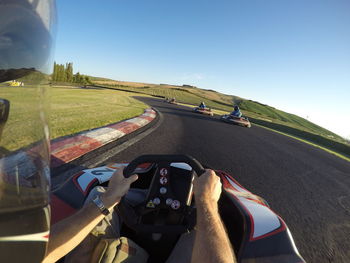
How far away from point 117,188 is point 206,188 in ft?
1.86

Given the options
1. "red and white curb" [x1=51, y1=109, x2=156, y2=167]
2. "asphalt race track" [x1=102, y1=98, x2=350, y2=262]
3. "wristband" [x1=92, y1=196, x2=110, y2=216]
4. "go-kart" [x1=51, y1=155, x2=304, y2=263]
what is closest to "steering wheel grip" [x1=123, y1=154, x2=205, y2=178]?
"go-kart" [x1=51, y1=155, x2=304, y2=263]

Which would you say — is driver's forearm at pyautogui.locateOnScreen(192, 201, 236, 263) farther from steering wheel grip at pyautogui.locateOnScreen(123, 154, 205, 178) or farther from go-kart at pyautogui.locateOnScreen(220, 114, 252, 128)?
go-kart at pyautogui.locateOnScreen(220, 114, 252, 128)

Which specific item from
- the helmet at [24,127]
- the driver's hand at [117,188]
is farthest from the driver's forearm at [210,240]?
the helmet at [24,127]

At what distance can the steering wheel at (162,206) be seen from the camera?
1.38m

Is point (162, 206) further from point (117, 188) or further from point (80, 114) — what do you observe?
point (80, 114)

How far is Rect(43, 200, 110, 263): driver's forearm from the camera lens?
3.40ft

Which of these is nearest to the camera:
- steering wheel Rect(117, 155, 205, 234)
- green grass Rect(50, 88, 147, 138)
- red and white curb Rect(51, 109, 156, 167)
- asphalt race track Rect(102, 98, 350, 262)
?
steering wheel Rect(117, 155, 205, 234)

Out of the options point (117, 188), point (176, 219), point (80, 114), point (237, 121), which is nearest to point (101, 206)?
point (117, 188)

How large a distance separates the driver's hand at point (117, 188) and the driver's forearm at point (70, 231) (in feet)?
0.30

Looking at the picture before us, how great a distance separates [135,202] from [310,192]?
13.2 feet

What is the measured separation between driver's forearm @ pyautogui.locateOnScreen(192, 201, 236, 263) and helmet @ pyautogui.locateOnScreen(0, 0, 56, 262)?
0.73 metres

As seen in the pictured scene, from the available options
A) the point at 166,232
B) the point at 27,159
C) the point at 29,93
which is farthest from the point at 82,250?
the point at 29,93

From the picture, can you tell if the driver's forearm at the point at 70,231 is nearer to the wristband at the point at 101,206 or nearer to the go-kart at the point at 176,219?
the wristband at the point at 101,206

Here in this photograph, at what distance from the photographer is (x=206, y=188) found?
1.28 meters
